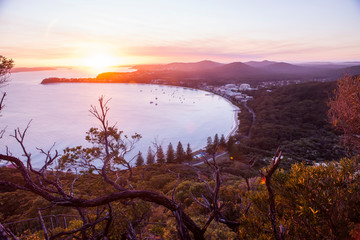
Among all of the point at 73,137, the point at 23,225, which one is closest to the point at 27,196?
the point at 23,225

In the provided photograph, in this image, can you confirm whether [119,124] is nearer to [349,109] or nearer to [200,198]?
[200,198]

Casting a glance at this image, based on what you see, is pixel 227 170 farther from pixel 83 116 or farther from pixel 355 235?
pixel 83 116

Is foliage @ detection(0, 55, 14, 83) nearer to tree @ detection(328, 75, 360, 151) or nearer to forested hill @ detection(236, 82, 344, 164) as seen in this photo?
tree @ detection(328, 75, 360, 151)

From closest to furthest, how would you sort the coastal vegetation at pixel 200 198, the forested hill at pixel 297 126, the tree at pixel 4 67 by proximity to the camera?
the coastal vegetation at pixel 200 198
the tree at pixel 4 67
the forested hill at pixel 297 126

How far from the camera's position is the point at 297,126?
1508 inches

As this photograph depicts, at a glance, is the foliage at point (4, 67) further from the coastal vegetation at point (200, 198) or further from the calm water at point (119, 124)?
the calm water at point (119, 124)

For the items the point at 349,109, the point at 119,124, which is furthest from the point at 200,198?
the point at 119,124

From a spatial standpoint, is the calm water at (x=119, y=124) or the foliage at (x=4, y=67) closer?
the foliage at (x=4, y=67)

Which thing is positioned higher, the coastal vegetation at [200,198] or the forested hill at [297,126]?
the coastal vegetation at [200,198]

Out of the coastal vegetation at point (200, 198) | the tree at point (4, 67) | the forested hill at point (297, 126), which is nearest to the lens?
the coastal vegetation at point (200, 198)

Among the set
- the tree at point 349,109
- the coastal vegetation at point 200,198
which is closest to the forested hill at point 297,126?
the tree at point 349,109

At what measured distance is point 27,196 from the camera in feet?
35.5

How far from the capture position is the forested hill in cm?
2530

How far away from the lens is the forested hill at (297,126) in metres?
25.3
